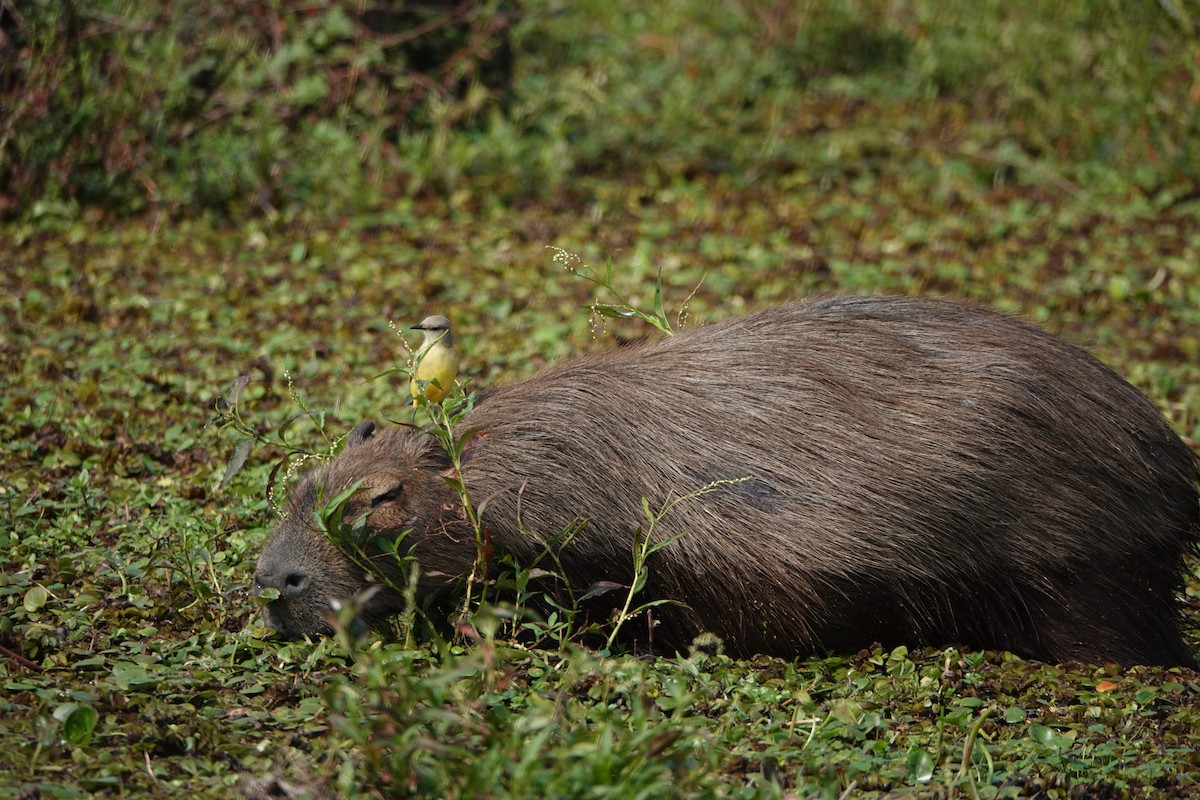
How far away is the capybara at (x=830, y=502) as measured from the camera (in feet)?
12.1

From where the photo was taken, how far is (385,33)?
25.0 ft

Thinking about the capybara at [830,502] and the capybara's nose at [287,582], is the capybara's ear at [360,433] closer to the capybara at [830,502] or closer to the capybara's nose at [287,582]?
the capybara at [830,502]

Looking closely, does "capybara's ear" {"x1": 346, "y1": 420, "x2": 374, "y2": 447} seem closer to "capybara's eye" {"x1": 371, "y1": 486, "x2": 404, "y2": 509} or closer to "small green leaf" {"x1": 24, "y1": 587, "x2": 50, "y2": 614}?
"capybara's eye" {"x1": 371, "y1": 486, "x2": 404, "y2": 509}

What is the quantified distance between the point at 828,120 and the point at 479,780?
253 inches

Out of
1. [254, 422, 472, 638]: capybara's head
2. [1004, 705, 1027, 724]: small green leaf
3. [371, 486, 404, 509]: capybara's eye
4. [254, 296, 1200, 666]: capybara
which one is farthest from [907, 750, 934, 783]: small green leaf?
[371, 486, 404, 509]: capybara's eye

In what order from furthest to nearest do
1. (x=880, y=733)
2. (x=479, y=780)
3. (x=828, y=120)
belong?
(x=828, y=120), (x=880, y=733), (x=479, y=780)

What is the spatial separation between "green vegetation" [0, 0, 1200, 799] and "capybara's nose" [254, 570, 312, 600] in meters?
0.14

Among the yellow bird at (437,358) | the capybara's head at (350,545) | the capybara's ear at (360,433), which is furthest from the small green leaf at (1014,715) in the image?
the capybara's ear at (360,433)

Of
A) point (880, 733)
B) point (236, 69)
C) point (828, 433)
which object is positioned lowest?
point (880, 733)

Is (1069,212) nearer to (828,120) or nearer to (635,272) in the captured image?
(828,120)

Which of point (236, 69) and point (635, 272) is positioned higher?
point (236, 69)

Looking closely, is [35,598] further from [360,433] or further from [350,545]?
[360,433]

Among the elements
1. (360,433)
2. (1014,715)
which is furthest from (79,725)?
(1014,715)

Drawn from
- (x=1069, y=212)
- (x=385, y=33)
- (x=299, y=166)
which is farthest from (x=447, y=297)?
(x=1069, y=212)
